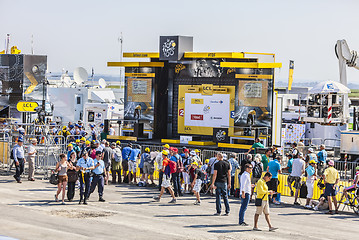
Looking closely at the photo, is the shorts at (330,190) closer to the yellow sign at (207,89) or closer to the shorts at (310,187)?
the shorts at (310,187)

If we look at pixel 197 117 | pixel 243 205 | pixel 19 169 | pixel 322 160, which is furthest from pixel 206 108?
pixel 243 205

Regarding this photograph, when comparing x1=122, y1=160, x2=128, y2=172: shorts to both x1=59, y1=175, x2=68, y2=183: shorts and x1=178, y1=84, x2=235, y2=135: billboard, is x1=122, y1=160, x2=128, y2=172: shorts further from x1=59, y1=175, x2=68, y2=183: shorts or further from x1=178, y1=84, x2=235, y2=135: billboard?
x1=178, y1=84, x2=235, y2=135: billboard

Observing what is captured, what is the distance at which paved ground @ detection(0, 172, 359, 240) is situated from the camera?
46.3 feet

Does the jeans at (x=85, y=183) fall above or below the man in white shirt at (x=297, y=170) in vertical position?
below

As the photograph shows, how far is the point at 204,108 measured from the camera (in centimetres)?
2883

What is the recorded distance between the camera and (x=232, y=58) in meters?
27.8

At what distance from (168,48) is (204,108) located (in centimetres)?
319

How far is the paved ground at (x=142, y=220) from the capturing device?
1411 centimetres

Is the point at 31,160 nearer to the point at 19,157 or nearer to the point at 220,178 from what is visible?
the point at 19,157

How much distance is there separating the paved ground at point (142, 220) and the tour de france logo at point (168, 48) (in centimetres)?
1047

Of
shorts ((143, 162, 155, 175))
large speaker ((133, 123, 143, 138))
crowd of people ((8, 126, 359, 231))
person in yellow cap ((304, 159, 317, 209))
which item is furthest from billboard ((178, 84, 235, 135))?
person in yellow cap ((304, 159, 317, 209))

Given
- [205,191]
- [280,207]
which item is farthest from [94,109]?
[280,207]

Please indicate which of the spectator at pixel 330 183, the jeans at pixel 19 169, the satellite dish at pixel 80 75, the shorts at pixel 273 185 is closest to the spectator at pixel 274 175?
the shorts at pixel 273 185

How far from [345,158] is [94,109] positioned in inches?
758
